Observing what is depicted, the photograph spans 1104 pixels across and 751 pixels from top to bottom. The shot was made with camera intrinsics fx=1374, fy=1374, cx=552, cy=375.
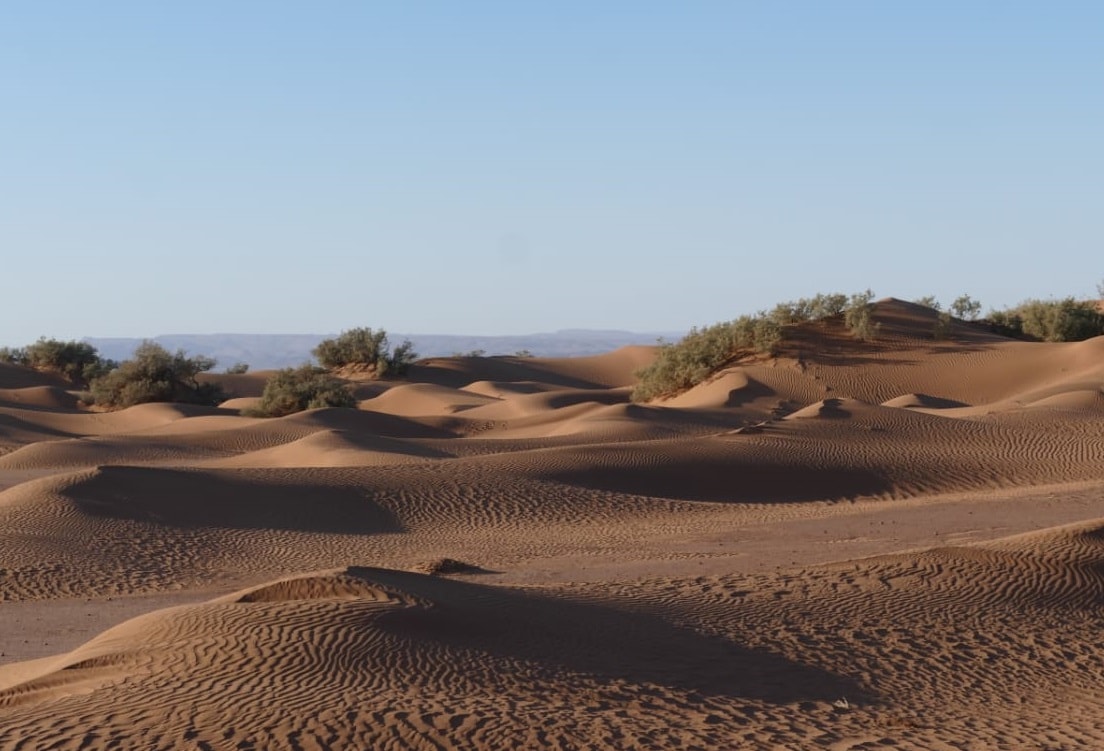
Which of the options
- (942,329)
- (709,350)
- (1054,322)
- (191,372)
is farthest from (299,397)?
(1054,322)

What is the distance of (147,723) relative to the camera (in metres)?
8.33

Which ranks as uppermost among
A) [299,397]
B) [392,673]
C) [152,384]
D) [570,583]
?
[152,384]

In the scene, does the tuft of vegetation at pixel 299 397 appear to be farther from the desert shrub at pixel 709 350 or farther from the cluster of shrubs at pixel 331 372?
the desert shrub at pixel 709 350

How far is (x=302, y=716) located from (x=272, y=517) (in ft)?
42.1

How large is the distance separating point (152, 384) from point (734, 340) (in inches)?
818

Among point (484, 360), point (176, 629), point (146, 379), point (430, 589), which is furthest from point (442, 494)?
point (484, 360)

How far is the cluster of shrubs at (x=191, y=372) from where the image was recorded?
4378 cm

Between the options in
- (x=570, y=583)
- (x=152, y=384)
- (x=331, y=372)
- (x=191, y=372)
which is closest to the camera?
(x=570, y=583)

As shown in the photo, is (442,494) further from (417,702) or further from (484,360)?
(484,360)

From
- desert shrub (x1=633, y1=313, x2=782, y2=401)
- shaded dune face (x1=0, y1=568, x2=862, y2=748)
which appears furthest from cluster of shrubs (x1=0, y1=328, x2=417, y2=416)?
shaded dune face (x1=0, y1=568, x2=862, y2=748)

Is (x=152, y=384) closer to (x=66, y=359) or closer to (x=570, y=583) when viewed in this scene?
(x=66, y=359)

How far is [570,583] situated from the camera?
50.4 ft

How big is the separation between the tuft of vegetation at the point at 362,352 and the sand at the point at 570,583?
810 inches

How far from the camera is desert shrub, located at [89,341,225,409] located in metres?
48.3
